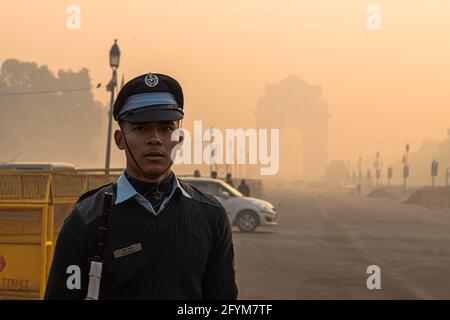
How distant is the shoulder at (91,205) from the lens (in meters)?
2.85

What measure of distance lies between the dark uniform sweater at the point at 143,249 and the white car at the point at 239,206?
21973 mm

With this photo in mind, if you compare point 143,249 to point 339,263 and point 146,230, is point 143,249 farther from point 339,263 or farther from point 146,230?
point 339,263

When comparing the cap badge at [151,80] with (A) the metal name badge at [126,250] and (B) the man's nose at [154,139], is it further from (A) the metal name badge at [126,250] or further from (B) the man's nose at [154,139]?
(A) the metal name badge at [126,250]

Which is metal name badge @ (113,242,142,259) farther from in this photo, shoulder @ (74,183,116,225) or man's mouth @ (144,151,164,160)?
man's mouth @ (144,151,164,160)

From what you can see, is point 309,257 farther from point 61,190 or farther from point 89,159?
point 89,159

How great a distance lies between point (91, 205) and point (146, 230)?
234mm

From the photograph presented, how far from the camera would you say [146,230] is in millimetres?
2805

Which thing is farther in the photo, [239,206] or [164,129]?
[239,206]

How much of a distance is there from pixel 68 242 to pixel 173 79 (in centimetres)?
71

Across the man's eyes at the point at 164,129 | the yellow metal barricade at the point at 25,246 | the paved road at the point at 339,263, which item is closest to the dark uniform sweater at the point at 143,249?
the man's eyes at the point at 164,129

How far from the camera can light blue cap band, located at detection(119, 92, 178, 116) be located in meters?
2.91

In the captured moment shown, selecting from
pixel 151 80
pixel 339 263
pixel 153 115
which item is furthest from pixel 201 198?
pixel 339 263

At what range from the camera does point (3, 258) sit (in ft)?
29.1

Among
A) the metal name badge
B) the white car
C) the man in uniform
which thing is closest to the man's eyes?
the man in uniform
